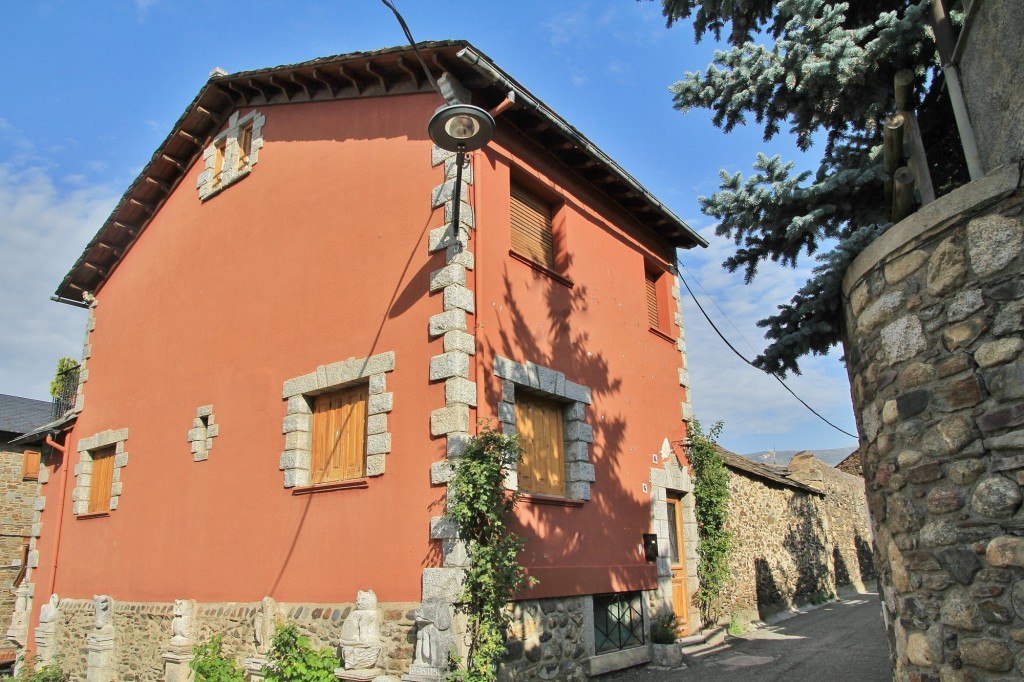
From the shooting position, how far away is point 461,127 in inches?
243

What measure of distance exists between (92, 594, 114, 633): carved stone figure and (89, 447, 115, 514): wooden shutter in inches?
64.1

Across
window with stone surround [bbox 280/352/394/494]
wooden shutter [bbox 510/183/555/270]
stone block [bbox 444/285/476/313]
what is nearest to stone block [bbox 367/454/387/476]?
window with stone surround [bbox 280/352/394/494]

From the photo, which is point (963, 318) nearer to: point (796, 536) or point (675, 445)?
point (675, 445)

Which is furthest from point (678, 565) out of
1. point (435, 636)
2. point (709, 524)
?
point (435, 636)

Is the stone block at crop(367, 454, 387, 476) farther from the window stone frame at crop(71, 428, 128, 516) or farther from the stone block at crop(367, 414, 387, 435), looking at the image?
the window stone frame at crop(71, 428, 128, 516)

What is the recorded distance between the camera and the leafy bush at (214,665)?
772 centimetres

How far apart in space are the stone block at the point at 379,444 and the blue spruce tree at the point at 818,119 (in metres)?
3.53

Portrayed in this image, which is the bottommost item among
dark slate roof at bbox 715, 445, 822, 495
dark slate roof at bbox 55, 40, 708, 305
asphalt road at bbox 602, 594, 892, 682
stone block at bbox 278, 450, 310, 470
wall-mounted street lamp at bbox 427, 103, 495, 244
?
asphalt road at bbox 602, 594, 892, 682

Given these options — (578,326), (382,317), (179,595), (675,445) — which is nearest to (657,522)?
(675,445)

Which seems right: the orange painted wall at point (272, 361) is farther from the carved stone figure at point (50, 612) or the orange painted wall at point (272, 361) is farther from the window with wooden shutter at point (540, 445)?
the window with wooden shutter at point (540, 445)

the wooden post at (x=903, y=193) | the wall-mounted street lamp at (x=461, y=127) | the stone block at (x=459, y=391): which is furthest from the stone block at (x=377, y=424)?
the wooden post at (x=903, y=193)

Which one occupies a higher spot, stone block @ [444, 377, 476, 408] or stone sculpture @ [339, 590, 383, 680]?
stone block @ [444, 377, 476, 408]

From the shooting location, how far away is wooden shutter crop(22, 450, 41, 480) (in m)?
17.1

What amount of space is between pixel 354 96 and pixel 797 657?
8506 mm
